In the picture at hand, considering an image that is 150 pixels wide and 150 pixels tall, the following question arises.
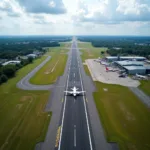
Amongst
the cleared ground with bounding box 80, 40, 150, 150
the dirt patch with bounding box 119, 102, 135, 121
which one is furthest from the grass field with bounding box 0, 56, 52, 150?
the dirt patch with bounding box 119, 102, 135, 121

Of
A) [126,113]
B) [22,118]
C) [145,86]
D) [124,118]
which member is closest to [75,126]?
[124,118]

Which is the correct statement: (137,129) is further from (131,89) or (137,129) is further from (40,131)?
(131,89)

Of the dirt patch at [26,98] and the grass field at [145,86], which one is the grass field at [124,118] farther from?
the dirt patch at [26,98]

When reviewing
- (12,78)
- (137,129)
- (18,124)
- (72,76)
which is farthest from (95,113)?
(12,78)

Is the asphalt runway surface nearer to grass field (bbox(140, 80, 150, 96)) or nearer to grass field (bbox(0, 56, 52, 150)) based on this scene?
grass field (bbox(0, 56, 52, 150))

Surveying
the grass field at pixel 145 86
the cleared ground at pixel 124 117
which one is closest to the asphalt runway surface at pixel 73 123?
the cleared ground at pixel 124 117

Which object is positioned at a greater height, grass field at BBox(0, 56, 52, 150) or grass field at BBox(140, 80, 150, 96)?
grass field at BBox(140, 80, 150, 96)

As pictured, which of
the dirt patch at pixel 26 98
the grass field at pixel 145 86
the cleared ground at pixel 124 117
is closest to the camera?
the cleared ground at pixel 124 117

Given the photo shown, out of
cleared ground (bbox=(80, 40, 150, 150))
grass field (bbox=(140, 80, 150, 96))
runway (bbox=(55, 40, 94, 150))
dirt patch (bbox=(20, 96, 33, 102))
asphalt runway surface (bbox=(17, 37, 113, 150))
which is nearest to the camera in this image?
runway (bbox=(55, 40, 94, 150))
